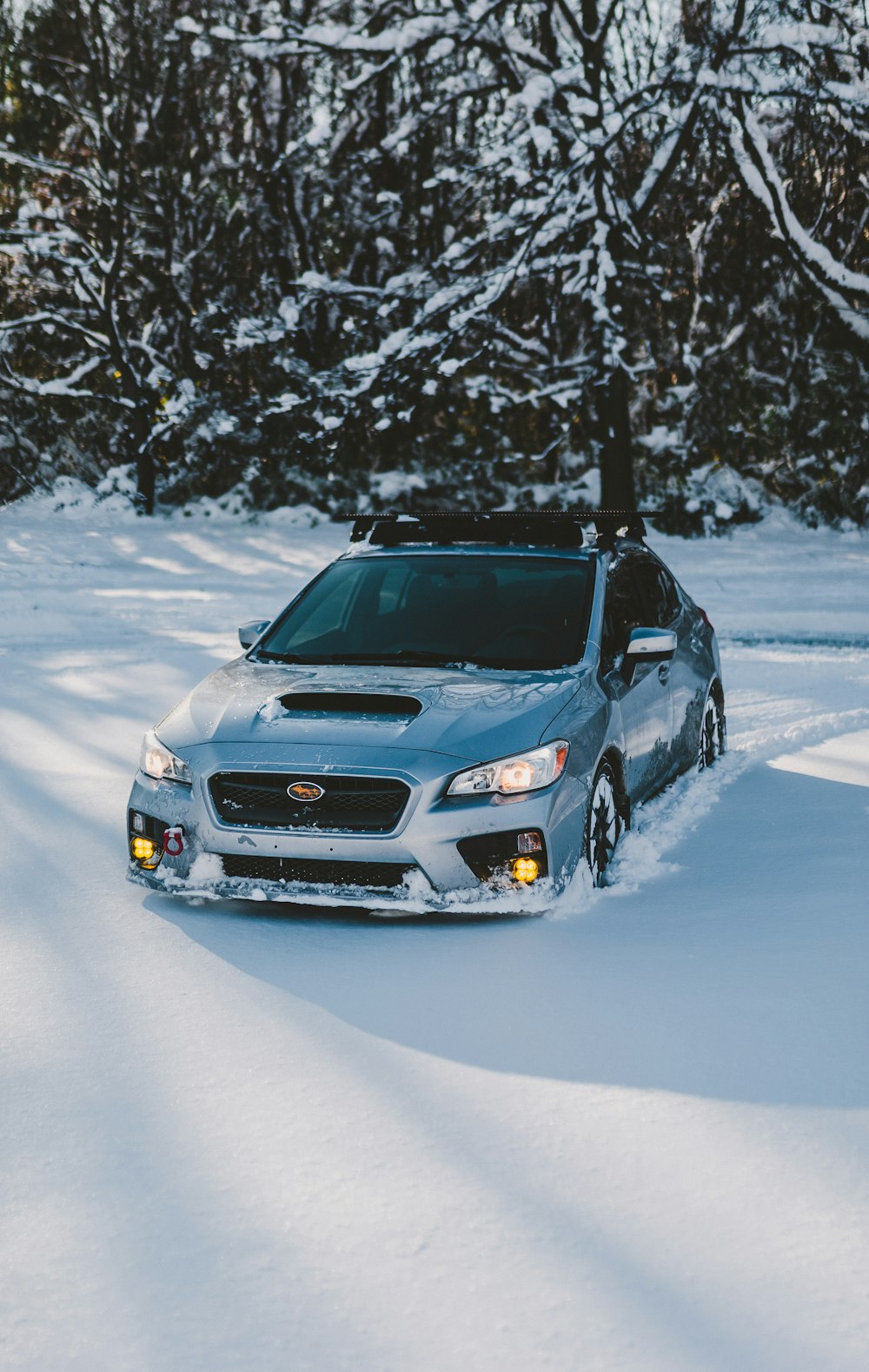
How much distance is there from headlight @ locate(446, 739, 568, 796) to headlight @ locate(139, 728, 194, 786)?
105 cm

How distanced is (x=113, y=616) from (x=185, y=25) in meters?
10.9

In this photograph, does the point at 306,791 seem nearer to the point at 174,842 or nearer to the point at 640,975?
the point at 174,842

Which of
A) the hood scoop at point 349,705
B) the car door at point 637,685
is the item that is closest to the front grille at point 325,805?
the hood scoop at point 349,705

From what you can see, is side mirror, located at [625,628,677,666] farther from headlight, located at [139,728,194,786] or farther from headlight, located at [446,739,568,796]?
headlight, located at [139,728,194,786]

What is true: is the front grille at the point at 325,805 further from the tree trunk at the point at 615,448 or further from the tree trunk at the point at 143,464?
the tree trunk at the point at 143,464

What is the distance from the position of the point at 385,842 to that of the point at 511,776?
512 mm

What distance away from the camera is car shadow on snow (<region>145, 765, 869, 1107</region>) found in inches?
160

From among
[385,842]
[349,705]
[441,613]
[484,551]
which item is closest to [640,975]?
[385,842]

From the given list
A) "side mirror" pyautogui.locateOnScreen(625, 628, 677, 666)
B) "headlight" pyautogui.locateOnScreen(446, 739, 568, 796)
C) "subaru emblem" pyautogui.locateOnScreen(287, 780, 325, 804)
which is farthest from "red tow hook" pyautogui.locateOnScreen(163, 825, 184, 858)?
"side mirror" pyautogui.locateOnScreen(625, 628, 677, 666)

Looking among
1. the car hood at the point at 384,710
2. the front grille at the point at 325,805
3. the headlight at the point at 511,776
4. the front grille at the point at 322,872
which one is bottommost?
the front grille at the point at 322,872

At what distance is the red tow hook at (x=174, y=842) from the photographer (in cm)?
544

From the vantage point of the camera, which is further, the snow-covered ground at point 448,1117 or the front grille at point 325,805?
the front grille at point 325,805

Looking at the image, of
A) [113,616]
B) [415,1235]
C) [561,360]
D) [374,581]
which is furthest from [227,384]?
[415,1235]

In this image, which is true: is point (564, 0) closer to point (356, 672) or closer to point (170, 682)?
point (170, 682)
